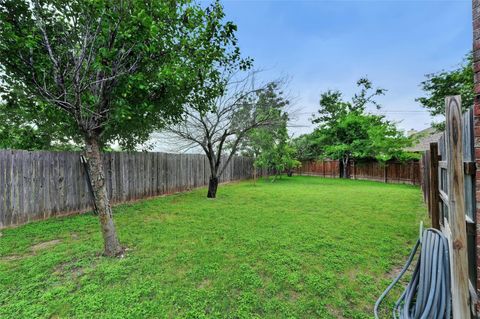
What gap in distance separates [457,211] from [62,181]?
656 centimetres

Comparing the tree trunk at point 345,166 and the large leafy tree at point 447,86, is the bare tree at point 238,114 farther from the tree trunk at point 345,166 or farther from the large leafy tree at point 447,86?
the tree trunk at point 345,166

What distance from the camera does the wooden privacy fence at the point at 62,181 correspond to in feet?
13.5

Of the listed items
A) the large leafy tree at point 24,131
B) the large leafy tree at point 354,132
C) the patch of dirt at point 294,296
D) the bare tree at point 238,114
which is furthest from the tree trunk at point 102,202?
the large leafy tree at point 354,132

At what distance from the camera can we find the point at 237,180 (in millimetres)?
13773

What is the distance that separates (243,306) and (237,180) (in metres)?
11.9

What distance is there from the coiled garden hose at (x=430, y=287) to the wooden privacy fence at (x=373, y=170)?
11147 millimetres

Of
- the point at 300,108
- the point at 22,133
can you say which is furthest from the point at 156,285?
the point at 300,108

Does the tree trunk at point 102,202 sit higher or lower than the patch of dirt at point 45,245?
higher

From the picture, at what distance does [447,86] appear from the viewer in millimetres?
12484

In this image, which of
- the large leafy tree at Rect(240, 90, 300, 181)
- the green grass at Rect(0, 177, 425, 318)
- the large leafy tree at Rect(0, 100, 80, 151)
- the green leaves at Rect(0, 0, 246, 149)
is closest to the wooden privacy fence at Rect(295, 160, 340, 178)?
the large leafy tree at Rect(240, 90, 300, 181)

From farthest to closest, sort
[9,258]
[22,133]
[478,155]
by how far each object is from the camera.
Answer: [22,133] → [9,258] → [478,155]

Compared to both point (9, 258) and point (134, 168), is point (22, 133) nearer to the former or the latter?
point (134, 168)

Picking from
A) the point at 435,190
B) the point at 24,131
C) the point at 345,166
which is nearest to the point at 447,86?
the point at 345,166

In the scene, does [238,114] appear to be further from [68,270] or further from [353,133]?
[353,133]
